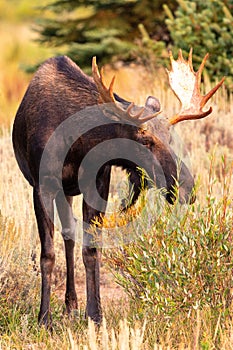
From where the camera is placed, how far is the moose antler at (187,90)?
6.13 m

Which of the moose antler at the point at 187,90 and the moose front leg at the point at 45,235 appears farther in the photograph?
the moose front leg at the point at 45,235

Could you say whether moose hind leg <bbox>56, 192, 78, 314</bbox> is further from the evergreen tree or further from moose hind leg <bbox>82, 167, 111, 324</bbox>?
the evergreen tree

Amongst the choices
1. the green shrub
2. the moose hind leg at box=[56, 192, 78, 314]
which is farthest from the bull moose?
the green shrub

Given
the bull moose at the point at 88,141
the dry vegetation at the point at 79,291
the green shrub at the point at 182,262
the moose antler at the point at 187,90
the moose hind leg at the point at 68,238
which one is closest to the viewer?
the dry vegetation at the point at 79,291

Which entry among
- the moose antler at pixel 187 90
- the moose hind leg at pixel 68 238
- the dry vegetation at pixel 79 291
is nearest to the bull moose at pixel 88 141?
the moose antler at pixel 187 90

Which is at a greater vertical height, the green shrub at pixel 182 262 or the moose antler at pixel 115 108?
the moose antler at pixel 115 108

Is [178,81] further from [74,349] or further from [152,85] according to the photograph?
[152,85]

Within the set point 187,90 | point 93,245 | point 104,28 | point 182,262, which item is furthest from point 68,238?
point 104,28

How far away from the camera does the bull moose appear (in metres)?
5.95

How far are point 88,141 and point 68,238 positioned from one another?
3.72ft

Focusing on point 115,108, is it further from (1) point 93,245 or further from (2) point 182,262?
(2) point 182,262

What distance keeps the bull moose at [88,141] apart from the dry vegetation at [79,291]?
0.23 metres

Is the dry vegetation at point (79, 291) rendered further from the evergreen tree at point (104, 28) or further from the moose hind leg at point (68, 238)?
the evergreen tree at point (104, 28)

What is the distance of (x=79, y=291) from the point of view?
7539mm
